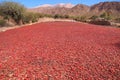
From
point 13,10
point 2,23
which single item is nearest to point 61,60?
point 13,10

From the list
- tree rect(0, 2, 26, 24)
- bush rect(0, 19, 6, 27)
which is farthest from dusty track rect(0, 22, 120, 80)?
bush rect(0, 19, 6, 27)

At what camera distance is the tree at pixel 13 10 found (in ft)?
66.7

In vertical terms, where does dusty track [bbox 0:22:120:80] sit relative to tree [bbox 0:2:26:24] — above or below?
below

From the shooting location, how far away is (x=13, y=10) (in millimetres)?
20500

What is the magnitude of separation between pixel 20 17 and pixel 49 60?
1434 cm

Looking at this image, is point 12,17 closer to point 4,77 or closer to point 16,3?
point 16,3

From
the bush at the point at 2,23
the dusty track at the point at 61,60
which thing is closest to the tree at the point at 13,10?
the bush at the point at 2,23

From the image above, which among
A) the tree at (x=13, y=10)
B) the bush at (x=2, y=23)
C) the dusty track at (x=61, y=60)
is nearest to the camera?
the dusty track at (x=61, y=60)

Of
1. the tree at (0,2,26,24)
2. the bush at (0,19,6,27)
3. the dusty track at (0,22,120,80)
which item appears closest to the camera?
the dusty track at (0,22,120,80)

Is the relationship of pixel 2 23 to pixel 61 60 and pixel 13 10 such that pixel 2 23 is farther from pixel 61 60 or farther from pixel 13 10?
pixel 61 60

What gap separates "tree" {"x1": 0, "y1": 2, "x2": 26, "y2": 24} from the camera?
800 inches

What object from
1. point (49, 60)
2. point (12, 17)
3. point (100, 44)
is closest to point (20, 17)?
point (12, 17)

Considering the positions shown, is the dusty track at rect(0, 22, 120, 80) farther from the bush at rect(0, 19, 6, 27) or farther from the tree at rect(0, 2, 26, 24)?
the bush at rect(0, 19, 6, 27)

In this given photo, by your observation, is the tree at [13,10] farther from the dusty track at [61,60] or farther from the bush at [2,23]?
the dusty track at [61,60]
